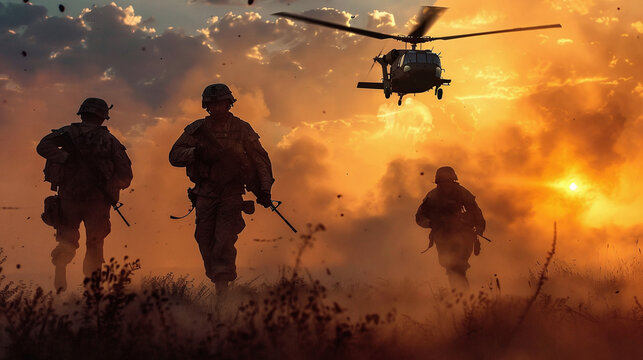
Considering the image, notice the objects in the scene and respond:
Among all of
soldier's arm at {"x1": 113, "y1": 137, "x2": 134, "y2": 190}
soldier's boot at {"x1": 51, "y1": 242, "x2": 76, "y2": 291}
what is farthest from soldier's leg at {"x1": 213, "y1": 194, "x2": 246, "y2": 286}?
soldier's boot at {"x1": 51, "y1": 242, "x2": 76, "y2": 291}

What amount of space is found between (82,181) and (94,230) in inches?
25.9

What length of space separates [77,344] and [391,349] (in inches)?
110

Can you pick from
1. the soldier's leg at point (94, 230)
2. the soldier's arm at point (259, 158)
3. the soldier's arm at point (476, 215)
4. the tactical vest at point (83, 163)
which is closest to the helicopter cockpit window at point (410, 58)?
the soldier's arm at point (476, 215)

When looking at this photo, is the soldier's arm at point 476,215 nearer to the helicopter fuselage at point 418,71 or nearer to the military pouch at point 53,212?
the military pouch at point 53,212

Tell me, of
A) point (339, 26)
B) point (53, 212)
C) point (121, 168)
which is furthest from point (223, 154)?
point (339, 26)

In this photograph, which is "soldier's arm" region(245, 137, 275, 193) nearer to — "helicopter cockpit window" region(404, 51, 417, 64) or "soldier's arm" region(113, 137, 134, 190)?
"soldier's arm" region(113, 137, 134, 190)

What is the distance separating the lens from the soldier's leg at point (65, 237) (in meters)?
9.92

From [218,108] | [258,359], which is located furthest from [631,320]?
[218,108]

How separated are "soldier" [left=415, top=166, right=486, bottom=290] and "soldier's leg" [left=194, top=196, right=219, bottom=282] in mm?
3369

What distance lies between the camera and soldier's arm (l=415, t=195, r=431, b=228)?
1144cm

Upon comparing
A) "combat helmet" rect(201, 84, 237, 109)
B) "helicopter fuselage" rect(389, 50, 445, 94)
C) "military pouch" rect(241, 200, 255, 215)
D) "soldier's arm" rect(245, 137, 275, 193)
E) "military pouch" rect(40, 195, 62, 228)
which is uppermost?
"helicopter fuselage" rect(389, 50, 445, 94)

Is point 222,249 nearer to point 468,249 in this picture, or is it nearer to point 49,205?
point 49,205

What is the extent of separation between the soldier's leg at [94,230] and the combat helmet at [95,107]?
1163mm

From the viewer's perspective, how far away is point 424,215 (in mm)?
11547
